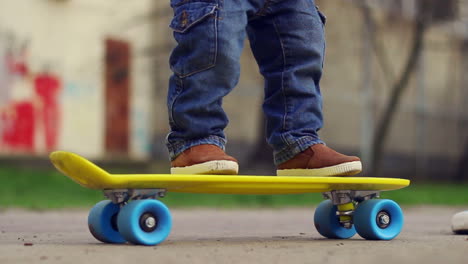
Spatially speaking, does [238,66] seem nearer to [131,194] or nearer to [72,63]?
[131,194]

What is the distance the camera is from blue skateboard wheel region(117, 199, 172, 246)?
257 cm

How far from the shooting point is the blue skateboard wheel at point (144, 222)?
2574mm

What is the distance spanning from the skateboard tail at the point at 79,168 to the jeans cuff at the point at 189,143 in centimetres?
36

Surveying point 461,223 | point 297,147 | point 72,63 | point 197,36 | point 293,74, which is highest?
point 72,63

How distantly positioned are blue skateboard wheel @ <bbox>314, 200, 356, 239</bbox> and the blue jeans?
264mm

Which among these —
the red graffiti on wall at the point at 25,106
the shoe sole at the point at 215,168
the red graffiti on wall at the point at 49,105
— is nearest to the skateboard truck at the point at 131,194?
the shoe sole at the point at 215,168

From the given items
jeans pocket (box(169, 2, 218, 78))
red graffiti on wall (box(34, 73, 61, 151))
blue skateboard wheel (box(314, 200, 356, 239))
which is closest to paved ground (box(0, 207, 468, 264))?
blue skateboard wheel (box(314, 200, 356, 239))

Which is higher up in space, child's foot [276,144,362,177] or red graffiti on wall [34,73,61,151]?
red graffiti on wall [34,73,61,151]

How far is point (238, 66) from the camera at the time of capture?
9.50ft

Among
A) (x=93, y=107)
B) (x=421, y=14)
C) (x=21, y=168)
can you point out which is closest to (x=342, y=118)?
(x=421, y=14)

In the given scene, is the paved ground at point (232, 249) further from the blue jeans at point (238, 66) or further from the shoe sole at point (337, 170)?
the blue jeans at point (238, 66)

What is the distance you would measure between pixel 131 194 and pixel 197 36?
557mm

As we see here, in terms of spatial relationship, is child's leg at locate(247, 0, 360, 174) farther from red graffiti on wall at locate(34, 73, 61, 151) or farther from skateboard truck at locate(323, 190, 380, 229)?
red graffiti on wall at locate(34, 73, 61, 151)

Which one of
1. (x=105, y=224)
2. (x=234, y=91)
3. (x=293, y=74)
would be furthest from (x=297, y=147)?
(x=234, y=91)
